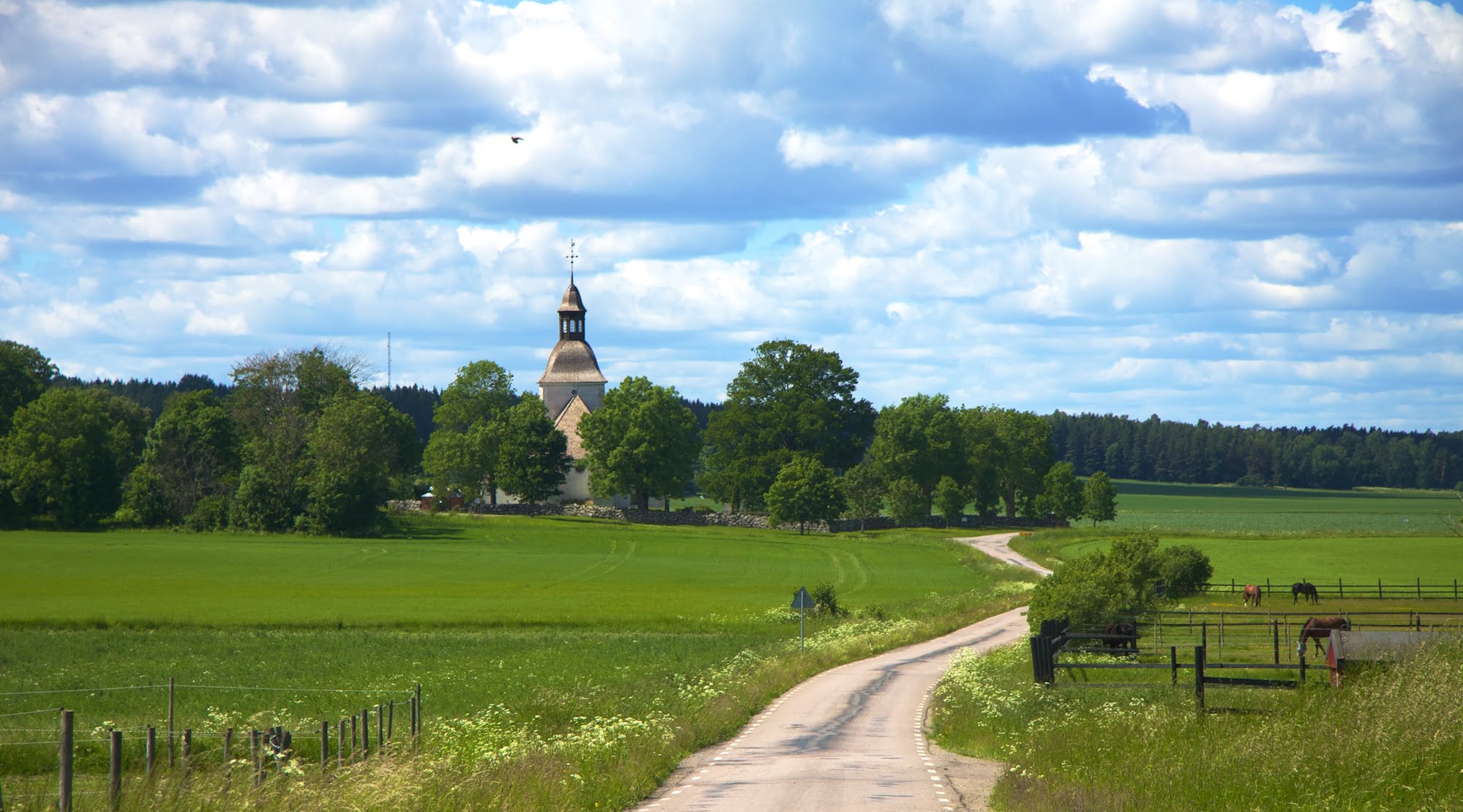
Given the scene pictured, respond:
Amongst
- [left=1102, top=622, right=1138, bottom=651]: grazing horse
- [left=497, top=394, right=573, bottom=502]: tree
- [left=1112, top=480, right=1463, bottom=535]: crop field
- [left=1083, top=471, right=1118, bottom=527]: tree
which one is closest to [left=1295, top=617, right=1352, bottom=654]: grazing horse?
[left=1102, top=622, right=1138, bottom=651]: grazing horse

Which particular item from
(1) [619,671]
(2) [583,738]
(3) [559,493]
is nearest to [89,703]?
(1) [619,671]

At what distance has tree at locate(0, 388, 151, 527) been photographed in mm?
92875

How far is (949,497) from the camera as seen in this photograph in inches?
4638

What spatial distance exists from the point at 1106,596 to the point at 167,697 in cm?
2460

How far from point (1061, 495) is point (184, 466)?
76748 millimetres

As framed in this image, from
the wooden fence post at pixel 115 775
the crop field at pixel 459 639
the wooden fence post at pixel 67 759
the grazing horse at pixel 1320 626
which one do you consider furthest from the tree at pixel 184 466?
the wooden fence post at pixel 67 759

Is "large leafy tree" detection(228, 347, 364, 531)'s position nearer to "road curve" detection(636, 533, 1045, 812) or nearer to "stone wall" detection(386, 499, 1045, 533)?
"stone wall" detection(386, 499, 1045, 533)

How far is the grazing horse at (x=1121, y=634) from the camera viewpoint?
31.8 meters

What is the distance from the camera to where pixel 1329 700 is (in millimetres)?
16562

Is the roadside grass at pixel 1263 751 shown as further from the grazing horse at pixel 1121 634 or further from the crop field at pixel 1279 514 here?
the crop field at pixel 1279 514

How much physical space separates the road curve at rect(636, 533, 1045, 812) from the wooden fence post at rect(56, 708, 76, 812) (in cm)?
633

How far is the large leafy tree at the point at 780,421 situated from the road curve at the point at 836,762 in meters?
82.3

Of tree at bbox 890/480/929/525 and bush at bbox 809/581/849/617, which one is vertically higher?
tree at bbox 890/480/929/525

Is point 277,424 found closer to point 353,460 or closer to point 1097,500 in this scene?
point 353,460
